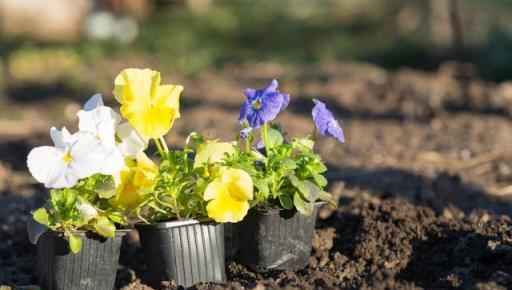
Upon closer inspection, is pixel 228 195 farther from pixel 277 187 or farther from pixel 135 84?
pixel 135 84

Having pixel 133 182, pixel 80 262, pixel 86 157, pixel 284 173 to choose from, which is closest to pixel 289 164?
pixel 284 173

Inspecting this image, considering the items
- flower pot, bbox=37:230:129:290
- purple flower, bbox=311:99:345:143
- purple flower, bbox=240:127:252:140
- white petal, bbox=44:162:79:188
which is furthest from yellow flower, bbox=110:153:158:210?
purple flower, bbox=311:99:345:143

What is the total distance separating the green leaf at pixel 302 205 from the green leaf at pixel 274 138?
198 mm

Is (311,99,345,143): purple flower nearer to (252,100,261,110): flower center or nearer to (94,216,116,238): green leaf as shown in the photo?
(252,100,261,110): flower center

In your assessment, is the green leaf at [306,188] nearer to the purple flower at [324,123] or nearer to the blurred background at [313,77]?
the purple flower at [324,123]

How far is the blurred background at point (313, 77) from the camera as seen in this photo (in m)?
4.53

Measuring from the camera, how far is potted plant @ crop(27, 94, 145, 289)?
265 centimetres

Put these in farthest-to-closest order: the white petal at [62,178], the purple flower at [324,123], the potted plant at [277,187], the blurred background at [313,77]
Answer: the blurred background at [313,77] → the purple flower at [324,123] → the potted plant at [277,187] → the white petal at [62,178]

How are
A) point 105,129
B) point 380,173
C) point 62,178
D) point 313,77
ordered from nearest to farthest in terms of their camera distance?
1. point 62,178
2. point 105,129
3. point 380,173
4. point 313,77

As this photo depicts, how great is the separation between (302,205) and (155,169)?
0.51 meters

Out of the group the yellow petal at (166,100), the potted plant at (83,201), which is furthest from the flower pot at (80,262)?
the yellow petal at (166,100)

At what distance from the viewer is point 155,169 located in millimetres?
2881

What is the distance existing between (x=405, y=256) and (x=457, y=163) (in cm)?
220

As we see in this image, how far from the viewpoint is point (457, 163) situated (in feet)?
16.7
